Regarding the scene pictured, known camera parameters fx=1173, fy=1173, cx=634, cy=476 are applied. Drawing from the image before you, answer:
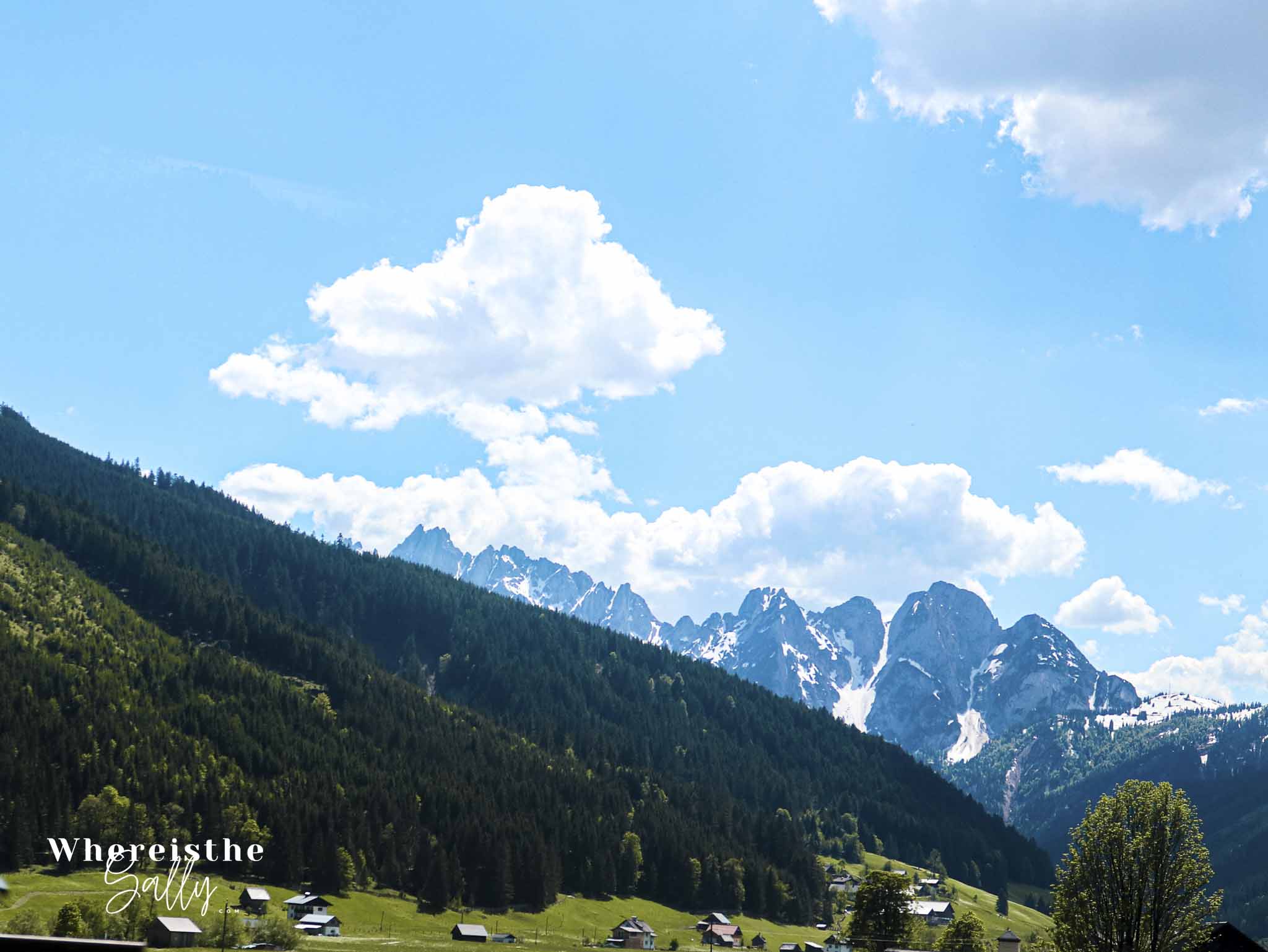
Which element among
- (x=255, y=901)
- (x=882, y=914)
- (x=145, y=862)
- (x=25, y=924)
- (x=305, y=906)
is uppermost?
(x=882, y=914)

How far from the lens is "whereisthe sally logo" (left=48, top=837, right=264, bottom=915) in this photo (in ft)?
533

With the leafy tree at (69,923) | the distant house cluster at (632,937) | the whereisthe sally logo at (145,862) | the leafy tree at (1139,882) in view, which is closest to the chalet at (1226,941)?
the leafy tree at (1139,882)

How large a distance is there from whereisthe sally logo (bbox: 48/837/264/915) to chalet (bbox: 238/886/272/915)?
16.2 ft

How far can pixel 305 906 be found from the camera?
17800 cm

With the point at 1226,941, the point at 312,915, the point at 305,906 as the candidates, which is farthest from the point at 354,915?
the point at 1226,941

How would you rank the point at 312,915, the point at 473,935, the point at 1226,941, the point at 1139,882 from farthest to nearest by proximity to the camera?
1. the point at 312,915
2. the point at 473,935
3. the point at 1139,882
4. the point at 1226,941

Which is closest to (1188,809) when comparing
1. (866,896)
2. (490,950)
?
(866,896)

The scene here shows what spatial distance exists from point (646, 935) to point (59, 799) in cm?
10145

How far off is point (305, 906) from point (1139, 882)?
450 ft

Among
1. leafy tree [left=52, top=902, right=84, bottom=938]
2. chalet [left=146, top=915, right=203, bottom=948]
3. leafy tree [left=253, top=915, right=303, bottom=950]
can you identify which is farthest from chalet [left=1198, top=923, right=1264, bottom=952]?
chalet [left=146, top=915, right=203, bottom=948]

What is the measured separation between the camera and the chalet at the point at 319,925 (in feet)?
559

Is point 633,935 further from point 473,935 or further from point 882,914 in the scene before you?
point 882,914

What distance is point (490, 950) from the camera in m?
158

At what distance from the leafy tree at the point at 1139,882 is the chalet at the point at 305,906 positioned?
421ft
